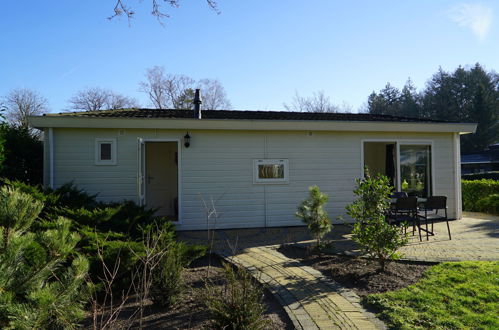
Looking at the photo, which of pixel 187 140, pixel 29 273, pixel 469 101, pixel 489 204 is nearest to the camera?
pixel 29 273

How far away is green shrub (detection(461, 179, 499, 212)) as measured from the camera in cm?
1133

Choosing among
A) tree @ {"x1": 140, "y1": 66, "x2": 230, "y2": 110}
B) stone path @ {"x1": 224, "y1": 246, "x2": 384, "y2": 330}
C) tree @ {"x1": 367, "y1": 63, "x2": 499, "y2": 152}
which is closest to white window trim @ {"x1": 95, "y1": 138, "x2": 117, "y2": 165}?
stone path @ {"x1": 224, "y1": 246, "x2": 384, "y2": 330}

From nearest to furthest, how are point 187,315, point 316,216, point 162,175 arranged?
point 187,315, point 316,216, point 162,175

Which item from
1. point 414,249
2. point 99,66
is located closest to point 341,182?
point 414,249

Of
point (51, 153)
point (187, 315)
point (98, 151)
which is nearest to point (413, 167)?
point (187, 315)

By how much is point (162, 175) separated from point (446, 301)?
28.2 feet

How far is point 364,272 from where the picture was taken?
4.16 meters

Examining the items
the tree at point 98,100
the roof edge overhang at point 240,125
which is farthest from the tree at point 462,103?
the tree at point 98,100

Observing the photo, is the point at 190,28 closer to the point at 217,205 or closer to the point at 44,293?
the point at 217,205

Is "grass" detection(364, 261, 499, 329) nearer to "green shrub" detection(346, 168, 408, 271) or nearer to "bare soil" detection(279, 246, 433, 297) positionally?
"bare soil" detection(279, 246, 433, 297)

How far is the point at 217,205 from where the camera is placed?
7.48 m

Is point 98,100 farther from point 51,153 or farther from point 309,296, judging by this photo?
point 309,296

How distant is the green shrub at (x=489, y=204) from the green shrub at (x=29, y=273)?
40.9 ft

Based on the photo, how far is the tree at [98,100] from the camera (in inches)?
1261
